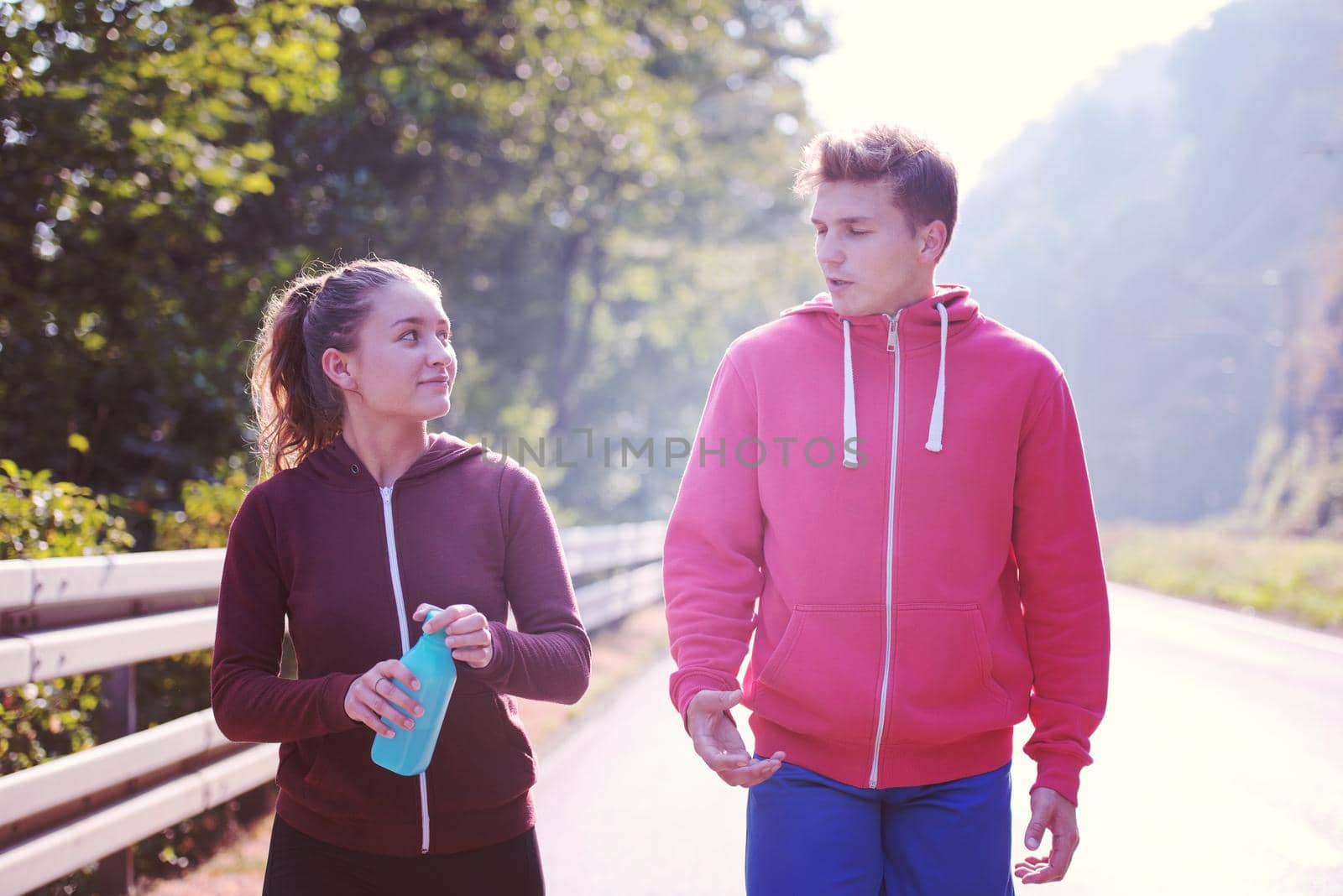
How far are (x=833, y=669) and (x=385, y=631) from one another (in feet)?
3.09

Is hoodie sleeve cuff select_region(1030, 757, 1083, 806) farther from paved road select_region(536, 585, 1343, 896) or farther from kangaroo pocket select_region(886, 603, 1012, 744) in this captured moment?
paved road select_region(536, 585, 1343, 896)

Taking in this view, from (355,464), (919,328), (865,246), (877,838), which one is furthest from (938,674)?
(355,464)

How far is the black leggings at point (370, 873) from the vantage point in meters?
2.59

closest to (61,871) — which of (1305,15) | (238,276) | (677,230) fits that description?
(238,276)

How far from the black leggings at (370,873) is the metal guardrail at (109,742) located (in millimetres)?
1031

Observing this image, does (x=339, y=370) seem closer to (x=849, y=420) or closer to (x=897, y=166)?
(x=849, y=420)

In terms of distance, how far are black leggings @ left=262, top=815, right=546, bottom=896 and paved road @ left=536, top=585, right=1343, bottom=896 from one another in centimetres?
226

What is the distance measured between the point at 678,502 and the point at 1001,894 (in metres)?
1.08

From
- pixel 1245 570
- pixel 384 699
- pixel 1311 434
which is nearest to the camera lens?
pixel 384 699

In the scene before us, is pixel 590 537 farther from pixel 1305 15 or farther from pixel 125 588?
pixel 1305 15

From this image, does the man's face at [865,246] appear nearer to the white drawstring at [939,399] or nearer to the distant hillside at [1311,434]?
the white drawstring at [939,399]

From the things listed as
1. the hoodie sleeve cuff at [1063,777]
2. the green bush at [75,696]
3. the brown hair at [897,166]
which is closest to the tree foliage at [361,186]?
the green bush at [75,696]

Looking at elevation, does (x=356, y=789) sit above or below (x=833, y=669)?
below

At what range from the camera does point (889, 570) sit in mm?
2686
